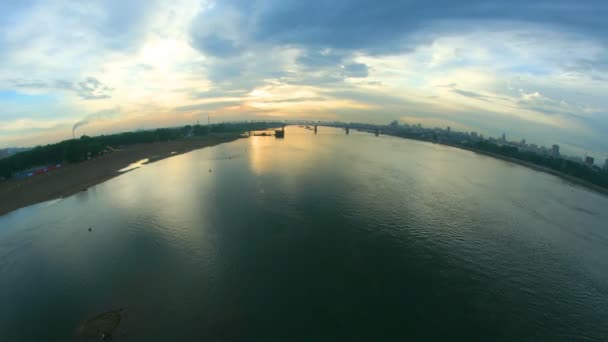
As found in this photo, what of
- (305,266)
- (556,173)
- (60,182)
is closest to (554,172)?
(556,173)

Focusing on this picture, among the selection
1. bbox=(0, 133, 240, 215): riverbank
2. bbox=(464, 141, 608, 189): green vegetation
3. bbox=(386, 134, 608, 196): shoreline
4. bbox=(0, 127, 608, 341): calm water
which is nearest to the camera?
bbox=(0, 127, 608, 341): calm water

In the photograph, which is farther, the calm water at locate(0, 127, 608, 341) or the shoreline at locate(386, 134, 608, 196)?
the shoreline at locate(386, 134, 608, 196)

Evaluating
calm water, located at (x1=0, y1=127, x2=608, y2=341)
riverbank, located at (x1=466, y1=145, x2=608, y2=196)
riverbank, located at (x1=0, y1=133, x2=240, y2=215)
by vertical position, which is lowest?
calm water, located at (x1=0, y1=127, x2=608, y2=341)

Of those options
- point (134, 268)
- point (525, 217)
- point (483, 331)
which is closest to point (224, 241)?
point (134, 268)

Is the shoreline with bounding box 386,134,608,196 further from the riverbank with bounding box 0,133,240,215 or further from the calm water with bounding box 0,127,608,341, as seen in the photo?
the riverbank with bounding box 0,133,240,215

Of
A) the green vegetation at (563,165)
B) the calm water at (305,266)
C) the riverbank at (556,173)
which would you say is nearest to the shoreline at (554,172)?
the riverbank at (556,173)

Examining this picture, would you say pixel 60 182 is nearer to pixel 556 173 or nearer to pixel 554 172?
pixel 556 173

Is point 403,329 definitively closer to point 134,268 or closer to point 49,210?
point 134,268

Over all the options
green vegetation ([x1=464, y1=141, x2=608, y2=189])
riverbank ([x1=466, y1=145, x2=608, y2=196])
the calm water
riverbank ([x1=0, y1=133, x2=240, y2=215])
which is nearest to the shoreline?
riverbank ([x1=466, y1=145, x2=608, y2=196])

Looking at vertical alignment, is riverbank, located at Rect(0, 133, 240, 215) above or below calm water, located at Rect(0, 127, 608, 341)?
above
